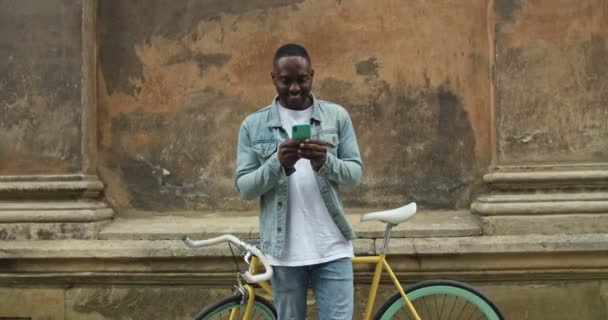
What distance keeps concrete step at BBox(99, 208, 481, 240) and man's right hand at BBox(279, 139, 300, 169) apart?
169cm

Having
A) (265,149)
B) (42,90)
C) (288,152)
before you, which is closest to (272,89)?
(42,90)

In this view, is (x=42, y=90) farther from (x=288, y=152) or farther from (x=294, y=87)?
(x=288, y=152)

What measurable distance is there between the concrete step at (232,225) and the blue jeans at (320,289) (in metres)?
1.35

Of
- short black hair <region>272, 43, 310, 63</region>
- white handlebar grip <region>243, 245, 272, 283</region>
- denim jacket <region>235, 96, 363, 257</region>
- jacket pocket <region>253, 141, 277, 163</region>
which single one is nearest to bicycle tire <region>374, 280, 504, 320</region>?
denim jacket <region>235, 96, 363, 257</region>

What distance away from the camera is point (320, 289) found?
3.14 metres

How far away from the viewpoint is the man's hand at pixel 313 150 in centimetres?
284

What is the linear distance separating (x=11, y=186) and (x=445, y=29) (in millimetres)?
3104

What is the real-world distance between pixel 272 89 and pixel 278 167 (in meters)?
2.01

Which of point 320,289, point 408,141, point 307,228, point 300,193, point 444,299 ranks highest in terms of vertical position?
point 408,141

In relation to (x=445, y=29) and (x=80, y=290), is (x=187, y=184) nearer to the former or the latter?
(x=80, y=290)

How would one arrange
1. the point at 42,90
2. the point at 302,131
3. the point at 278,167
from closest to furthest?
the point at 302,131 < the point at 278,167 < the point at 42,90

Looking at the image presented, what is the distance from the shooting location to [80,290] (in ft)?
15.5

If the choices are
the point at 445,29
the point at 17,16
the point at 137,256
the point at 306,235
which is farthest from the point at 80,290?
the point at 445,29

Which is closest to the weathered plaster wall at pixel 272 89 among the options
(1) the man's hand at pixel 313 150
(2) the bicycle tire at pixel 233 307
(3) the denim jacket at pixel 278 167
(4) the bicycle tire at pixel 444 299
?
(4) the bicycle tire at pixel 444 299
